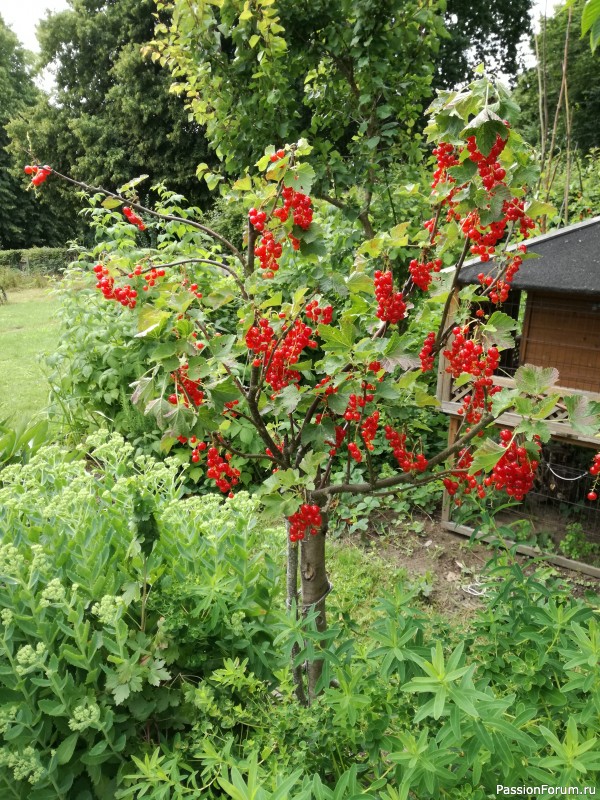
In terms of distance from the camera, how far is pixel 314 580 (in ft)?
5.63

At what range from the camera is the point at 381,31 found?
2.92 m

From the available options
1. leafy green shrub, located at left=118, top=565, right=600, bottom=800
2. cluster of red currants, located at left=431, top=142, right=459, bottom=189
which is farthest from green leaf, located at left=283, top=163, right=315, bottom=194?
leafy green shrub, located at left=118, top=565, right=600, bottom=800

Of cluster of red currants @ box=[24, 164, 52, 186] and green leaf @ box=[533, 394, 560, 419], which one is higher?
cluster of red currants @ box=[24, 164, 52, 186]

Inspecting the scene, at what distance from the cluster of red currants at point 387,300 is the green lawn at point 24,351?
119 inches

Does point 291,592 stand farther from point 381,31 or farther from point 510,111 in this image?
point 381,31

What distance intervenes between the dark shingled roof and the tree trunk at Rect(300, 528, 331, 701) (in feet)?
5.71

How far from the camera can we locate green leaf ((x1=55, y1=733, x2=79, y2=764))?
4.25ft

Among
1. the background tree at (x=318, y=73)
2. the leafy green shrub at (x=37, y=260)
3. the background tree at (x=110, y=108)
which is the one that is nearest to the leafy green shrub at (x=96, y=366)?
the background tree at (x=318, y=73)

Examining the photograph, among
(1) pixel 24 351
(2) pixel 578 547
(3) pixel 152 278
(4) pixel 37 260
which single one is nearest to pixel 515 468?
(3) pixel 152 278

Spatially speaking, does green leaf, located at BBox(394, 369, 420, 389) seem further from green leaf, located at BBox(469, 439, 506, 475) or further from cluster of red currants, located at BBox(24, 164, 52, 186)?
cluster of red currants, located at BBox(24, 164, 52, 186)

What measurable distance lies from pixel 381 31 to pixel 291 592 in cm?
275

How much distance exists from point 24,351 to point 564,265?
756 centimetres

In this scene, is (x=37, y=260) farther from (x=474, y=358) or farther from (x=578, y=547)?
(x=474, y=358)

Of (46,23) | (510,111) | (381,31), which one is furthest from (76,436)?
(46,23)
